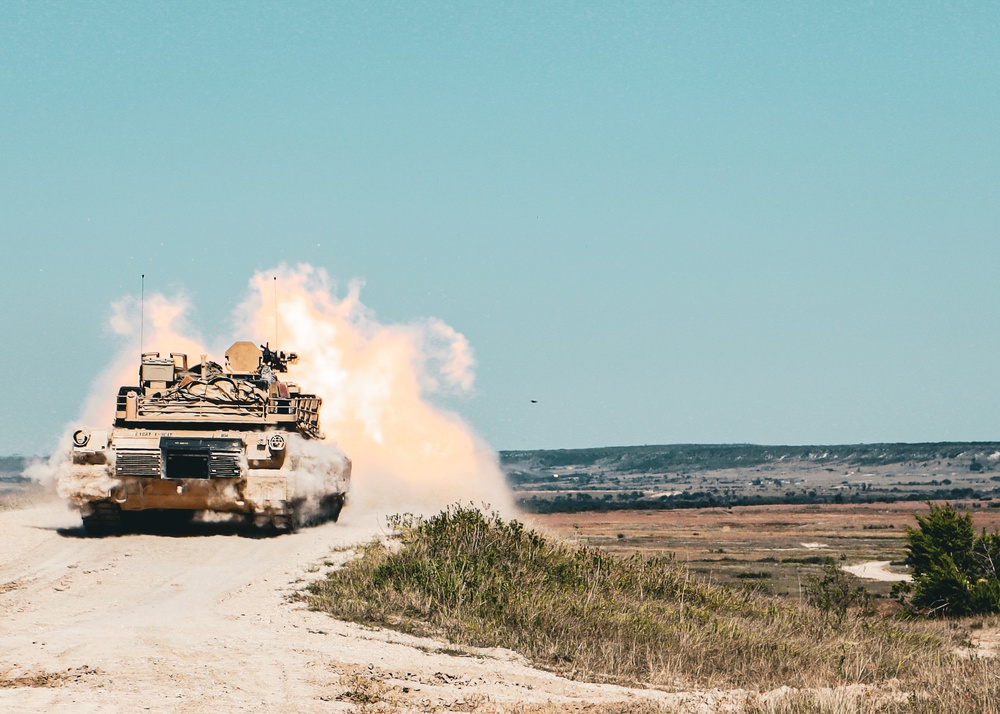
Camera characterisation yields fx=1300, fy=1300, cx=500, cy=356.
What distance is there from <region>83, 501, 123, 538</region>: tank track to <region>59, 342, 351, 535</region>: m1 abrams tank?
2cm

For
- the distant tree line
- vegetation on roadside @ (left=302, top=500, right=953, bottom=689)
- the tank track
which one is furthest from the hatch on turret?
the distant tree line

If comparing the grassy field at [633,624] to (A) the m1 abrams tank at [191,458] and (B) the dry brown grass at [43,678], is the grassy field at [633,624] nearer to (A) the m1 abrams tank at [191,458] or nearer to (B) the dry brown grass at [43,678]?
(A) the m1 abrams tank at [191,458]

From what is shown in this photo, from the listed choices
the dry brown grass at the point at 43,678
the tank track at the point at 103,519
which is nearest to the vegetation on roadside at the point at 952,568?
the tank track at the point at 103,519

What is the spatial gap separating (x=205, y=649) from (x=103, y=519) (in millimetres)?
10421

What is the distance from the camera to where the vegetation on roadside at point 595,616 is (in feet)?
57.8

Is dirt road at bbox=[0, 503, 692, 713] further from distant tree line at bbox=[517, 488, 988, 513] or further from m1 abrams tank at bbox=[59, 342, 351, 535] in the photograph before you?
distant tree line at bbox=[517, 488, 988, 513]

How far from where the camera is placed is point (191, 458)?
79.6ft

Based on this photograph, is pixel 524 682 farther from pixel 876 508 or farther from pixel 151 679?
pixel 876 508

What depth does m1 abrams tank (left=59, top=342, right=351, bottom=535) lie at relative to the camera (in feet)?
79.4

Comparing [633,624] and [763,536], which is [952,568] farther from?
[763,536]

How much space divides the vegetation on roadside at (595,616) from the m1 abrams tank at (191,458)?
233 centimetres

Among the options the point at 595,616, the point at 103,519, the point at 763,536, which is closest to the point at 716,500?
the point at 763,536

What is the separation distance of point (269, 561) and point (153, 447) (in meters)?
3.82

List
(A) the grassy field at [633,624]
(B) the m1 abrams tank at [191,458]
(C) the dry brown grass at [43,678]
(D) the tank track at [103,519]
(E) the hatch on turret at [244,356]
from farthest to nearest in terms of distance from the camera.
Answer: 1. (E) the hatch on turret at [244,356]
2. (D) the tank track at [103,519]
3. (B) the m1 abrams tank at [191,458]
4. (A) the grassy field at [633,624]
5. (C) the dry brown grass at [43,678]
